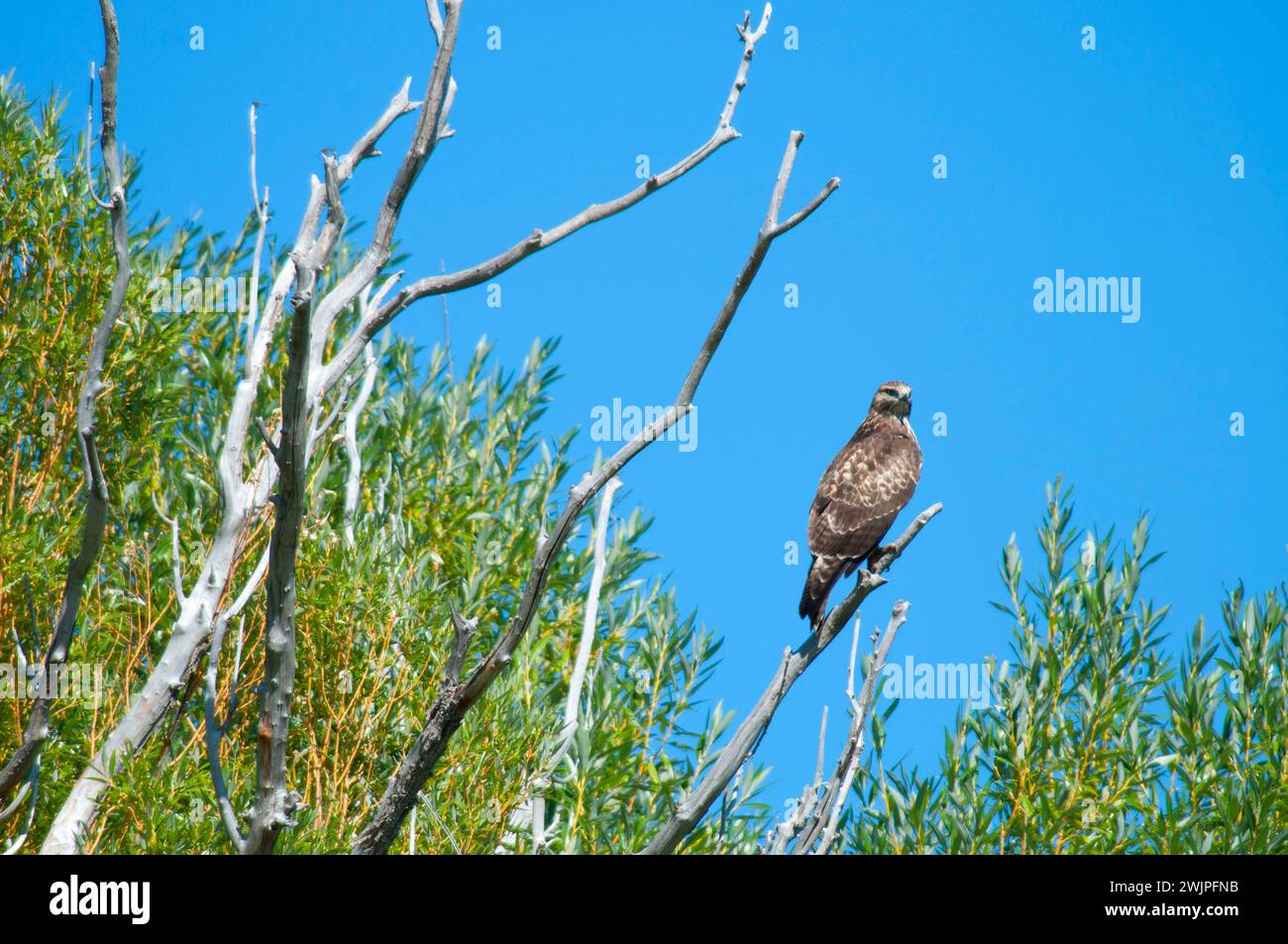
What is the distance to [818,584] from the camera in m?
8.12

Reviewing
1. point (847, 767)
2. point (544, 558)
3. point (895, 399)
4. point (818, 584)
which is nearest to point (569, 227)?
point (544, 558)

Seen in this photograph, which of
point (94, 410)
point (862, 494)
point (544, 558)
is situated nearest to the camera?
point (544, 558)

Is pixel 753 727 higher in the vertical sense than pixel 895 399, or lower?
lower

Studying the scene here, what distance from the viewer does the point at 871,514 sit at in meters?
8.77

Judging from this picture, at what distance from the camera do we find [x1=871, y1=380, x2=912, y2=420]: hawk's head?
10594 millimetres

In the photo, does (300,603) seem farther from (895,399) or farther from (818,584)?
(895,399)

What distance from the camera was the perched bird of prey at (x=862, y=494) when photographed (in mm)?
8258

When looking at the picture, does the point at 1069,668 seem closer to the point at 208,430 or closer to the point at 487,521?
the point at 487,521

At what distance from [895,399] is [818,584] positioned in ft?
9.62

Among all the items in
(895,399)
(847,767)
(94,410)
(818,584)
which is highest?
(895,399)

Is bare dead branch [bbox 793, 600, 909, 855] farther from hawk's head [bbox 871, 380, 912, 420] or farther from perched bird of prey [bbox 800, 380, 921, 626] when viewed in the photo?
hawk's head [bbox 871, 380, 912, 420]

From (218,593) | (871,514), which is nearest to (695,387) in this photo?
(218,593)

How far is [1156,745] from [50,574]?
7.84 m
